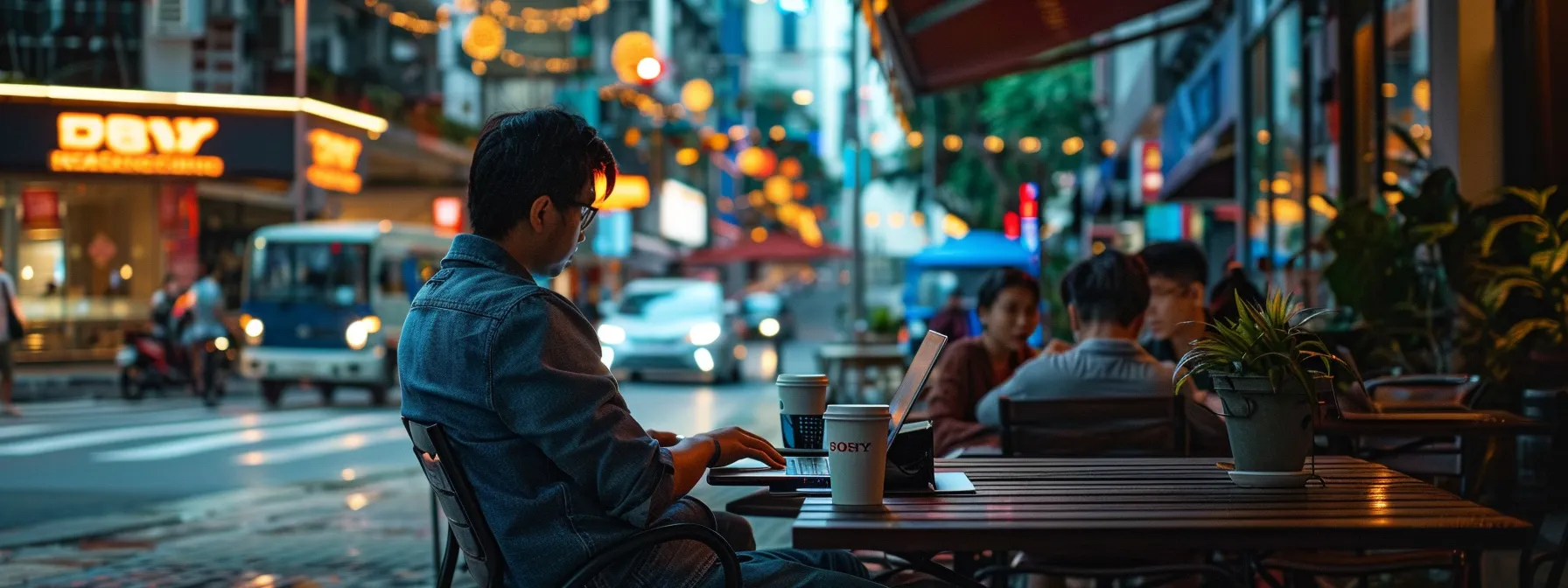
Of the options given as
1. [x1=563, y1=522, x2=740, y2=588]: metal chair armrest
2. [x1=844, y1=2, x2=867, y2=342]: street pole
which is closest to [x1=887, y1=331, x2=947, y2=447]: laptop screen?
[x1=563, y1=522, x2=740, y2=588]: metal chair armrest

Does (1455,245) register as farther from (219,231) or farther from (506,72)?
(506,72)

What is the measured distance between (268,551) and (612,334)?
16761mm

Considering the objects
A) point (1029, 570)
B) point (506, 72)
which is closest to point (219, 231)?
point (506, 72)

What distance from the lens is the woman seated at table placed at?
18.2ft

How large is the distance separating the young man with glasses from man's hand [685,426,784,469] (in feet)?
0.36

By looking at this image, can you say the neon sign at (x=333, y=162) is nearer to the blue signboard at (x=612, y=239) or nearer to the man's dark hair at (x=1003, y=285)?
the blue signboard at (x=612, y=239)

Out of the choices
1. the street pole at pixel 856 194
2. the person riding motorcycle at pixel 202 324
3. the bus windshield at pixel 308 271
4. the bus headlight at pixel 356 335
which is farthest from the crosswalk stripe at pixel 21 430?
the street pole at pixel 856 194

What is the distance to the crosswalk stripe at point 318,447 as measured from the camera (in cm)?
1283

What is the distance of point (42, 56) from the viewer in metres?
26.6

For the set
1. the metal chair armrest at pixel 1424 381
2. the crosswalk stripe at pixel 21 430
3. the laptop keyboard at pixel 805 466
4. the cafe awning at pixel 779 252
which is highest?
the cafe awning at pixel 779 252

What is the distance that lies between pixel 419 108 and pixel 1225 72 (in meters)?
21.1

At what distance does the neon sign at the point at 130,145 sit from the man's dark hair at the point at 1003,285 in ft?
74.0

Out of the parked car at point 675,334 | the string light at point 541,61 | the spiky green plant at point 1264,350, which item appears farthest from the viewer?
the string light at point 541,61

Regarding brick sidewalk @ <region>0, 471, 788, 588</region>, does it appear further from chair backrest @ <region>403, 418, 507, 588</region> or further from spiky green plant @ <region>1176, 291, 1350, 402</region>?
spiky green plant @ <region>1176, 291, 1350, 402</region>
